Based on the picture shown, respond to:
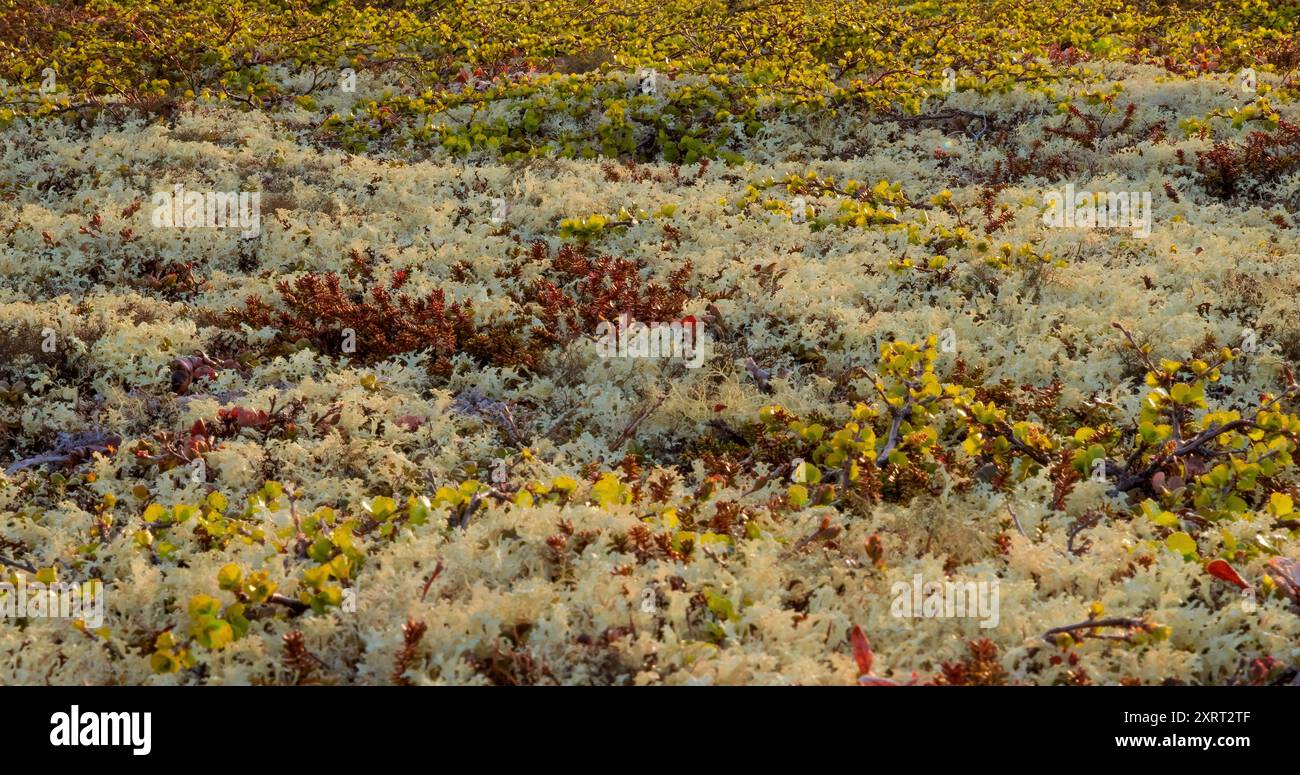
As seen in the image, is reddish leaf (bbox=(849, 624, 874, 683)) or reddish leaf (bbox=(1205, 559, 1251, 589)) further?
reddish leaf (bbox=(1205, 559, 1251, 589))

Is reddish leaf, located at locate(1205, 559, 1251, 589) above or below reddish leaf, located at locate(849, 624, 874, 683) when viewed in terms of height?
above

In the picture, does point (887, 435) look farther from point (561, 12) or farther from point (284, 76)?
point (561, 12)

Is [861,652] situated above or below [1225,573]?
below

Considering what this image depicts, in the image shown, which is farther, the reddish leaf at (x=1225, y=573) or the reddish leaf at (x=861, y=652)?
the reddish leaf at (x=1225, y=573)

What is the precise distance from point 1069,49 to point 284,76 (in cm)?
1374

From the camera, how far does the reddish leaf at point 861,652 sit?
147 inches

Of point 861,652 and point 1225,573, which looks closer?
point 861,652

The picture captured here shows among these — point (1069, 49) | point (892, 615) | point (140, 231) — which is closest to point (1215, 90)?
point (1069, 49)

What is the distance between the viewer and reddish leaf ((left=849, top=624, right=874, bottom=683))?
3738mm

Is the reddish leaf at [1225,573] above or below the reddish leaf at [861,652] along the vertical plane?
above

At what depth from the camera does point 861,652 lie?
148 inches
